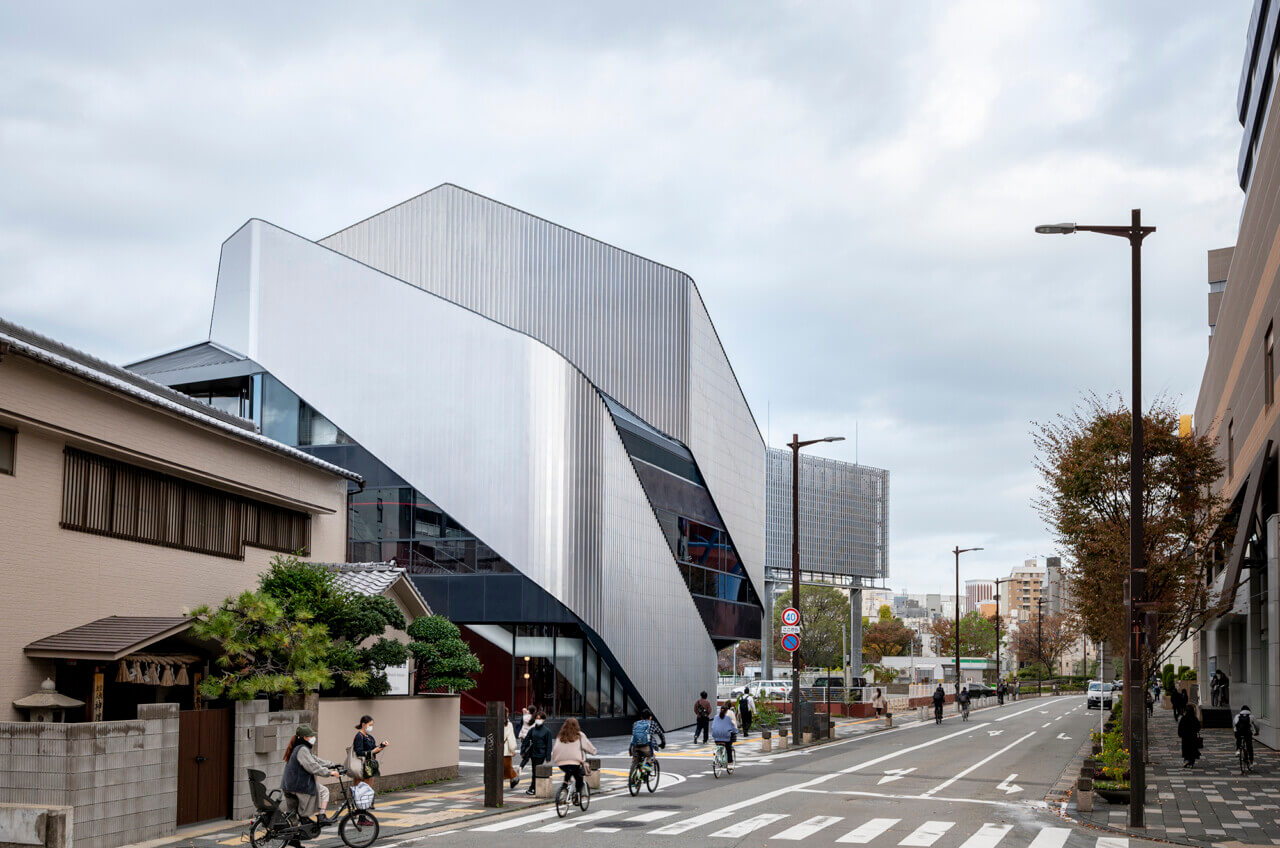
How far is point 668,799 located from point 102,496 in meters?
12.0

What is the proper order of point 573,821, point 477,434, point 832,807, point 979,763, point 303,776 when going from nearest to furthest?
point 303,776 → point 573,821 → point 832,807 → point 979,763 → point 477,434

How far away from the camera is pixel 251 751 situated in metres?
19.7

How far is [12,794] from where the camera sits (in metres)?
15.5

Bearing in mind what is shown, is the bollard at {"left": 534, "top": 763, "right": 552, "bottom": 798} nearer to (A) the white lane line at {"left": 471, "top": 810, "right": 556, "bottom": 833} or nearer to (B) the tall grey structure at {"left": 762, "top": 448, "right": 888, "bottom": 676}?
(A) the white lane line at {"left": 471, "top": 810, "right": 556, "bottom": 833}

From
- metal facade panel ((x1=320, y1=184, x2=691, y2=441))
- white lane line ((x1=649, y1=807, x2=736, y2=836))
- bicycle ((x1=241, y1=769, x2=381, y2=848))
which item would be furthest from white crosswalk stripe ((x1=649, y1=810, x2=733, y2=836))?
metal facade panel ((x1=320, y1=184, x2=691, y2=441))

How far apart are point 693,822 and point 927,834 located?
149 inches

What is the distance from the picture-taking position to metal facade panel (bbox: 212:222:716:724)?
3812cm

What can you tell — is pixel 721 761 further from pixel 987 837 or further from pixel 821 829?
pixel 987 837

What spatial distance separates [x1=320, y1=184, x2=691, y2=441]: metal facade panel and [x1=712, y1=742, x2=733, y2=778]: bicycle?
18856 mm

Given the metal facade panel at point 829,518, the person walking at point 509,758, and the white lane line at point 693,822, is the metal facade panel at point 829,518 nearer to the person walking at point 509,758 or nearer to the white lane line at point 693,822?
the person walking at point 509,758

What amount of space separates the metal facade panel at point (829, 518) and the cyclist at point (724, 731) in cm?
8670

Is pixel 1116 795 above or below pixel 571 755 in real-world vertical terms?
below

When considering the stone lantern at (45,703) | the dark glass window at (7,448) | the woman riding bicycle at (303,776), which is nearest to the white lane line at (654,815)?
the woman riding bicycle at (303,776)

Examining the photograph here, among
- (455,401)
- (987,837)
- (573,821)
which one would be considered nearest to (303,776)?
(573,821)
